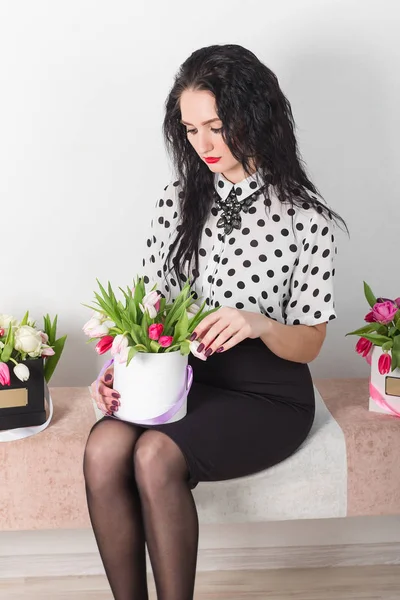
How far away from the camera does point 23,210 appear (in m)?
2.34

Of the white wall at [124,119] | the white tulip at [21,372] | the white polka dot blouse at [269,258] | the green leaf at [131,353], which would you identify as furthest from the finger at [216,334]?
the white wall at [124,119]

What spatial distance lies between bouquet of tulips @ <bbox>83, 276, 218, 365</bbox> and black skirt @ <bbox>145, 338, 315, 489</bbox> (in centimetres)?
18

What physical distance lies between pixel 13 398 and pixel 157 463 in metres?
0.48

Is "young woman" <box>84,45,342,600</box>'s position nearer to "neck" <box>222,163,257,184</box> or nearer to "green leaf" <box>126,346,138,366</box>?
"neck" <box>222,163,257,184</box>

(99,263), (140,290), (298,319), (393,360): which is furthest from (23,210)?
(393,360)

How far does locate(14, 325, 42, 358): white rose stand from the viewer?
2.01 m

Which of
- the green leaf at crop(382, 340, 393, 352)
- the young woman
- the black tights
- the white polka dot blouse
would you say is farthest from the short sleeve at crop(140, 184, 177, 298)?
the green leaf at crop(382, 340, 393, 352)

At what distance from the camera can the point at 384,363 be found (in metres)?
2.10

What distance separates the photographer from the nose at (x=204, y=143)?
6.14 feet

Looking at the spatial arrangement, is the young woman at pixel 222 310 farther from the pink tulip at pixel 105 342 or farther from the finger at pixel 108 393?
the pink tulip at pixel 105 342

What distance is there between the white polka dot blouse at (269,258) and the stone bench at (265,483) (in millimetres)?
326

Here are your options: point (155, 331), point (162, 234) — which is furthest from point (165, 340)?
point (162, 234)

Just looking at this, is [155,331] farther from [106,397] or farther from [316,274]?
[316,274]

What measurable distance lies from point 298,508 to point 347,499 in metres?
0.12
